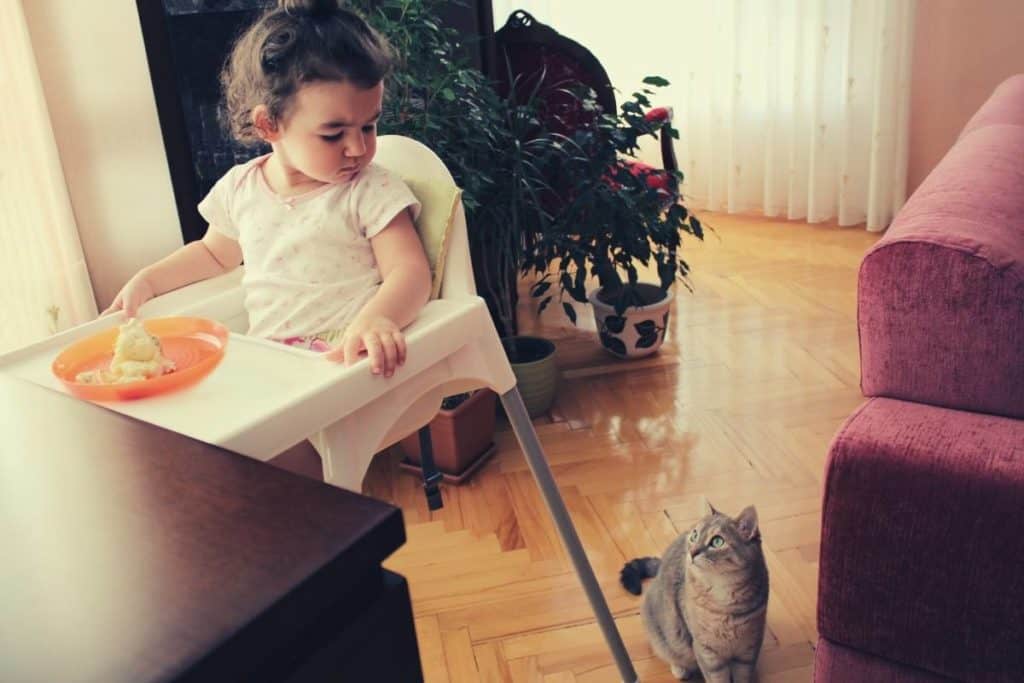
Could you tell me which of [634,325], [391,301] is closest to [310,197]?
[391,301]

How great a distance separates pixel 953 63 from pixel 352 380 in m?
3.33

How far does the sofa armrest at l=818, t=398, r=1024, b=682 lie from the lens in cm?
89

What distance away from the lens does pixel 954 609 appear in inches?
37.1

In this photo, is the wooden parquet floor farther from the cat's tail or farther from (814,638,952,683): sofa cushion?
(814,638,952,683): sofa cushion

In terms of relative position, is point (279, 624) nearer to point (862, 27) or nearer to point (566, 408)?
point (566, 408)

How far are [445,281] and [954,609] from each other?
0.71 m

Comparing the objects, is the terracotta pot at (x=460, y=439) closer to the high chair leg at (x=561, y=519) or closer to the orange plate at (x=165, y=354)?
the high chair leg at (x=561, y=519)

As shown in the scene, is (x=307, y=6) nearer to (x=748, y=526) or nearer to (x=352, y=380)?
(x=352, y=380)

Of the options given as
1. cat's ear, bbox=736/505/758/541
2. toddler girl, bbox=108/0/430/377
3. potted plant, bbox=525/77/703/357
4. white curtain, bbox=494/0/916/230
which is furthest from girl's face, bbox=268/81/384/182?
white curtain, bbox=494/0/916/230

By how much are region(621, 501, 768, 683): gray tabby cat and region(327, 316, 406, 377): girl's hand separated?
2.07 ft

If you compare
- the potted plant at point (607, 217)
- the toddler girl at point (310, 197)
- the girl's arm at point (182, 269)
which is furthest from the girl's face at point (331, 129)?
the potted plant at point (607, 217)

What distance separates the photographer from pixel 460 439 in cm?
196

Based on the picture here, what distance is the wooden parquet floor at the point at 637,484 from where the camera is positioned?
1467 millimetres

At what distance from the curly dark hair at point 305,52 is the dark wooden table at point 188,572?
70 centimetres
